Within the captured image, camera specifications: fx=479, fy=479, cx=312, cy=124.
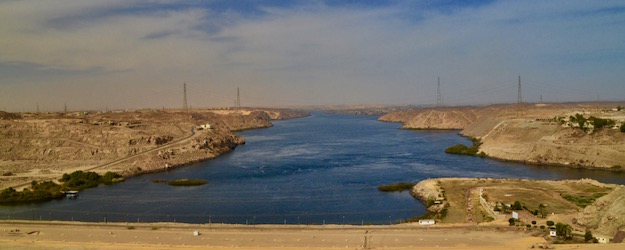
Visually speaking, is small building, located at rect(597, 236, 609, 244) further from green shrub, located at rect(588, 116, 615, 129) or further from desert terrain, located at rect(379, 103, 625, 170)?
green shrub, located at rect(588, 116, 615, 129)

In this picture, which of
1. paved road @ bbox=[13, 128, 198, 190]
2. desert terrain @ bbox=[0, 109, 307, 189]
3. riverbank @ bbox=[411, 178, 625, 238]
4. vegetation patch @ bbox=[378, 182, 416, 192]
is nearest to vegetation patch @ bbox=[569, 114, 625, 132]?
riverbank @ bbox=[411, 178, 625, 238]

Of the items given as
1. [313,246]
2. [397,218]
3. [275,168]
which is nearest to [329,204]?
[397,218]

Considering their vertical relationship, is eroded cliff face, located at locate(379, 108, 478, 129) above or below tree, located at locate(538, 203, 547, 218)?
above

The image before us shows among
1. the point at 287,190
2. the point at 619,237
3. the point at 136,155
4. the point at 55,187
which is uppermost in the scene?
the point at 136,155

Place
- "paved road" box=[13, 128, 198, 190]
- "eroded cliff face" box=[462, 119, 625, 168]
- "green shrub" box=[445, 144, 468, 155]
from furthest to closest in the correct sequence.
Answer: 1. "green shrub" box=[445, 144, 468, 155]
2. "eroded cliff face" box=[462, 119, 625, 168]
3. "paved road" box=[13, 128, 198, 190]

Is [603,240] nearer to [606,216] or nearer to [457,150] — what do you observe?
[606,216]

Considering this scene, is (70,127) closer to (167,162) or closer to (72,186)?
(167,162)

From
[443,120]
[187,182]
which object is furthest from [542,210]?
[443,120]
